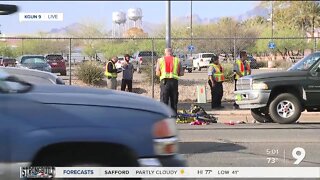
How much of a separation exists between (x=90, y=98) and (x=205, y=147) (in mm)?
5482

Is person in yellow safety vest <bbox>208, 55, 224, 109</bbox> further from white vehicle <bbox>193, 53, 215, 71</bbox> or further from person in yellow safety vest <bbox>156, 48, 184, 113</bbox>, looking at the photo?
white vehicle <bbox>193, 53, 215, 71</bbox>

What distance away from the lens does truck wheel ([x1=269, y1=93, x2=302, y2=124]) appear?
517 inches

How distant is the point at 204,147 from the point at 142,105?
5.36m

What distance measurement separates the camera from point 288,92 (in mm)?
13281

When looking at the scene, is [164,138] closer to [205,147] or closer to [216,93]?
[205,147]

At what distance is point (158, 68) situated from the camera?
45.3ft

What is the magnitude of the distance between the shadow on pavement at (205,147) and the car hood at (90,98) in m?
4.52

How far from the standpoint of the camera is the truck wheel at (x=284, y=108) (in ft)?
43.1

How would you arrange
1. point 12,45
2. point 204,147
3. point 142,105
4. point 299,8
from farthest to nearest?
point 299,8 < point 12,45 < point 204,147 < point 142,105

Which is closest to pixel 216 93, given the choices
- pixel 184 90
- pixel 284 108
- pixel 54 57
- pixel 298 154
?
pixel 284 108

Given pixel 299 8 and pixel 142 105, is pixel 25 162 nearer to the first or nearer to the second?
pixel 142 105

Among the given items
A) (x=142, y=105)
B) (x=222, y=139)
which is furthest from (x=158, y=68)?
(x=142, y=105)

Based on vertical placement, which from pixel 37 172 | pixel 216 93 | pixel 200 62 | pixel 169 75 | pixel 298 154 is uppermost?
pixel 200 62

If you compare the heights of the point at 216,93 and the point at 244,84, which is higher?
the point at 244,84
